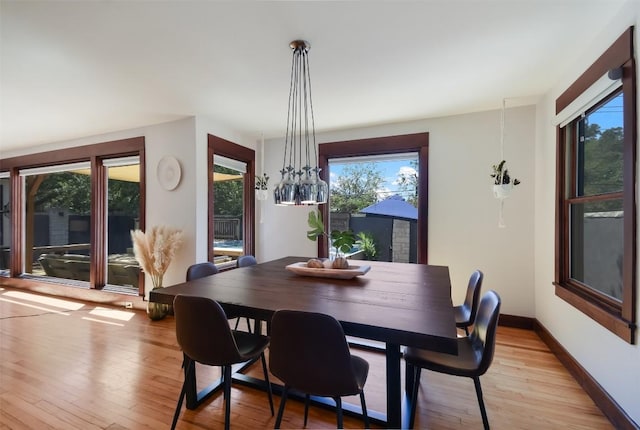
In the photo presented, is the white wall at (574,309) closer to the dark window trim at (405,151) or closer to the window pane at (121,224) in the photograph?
the dark window trim at (405,151)

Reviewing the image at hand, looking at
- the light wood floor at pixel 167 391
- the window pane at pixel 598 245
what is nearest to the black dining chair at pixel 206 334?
the light wood floor at pixel 167 391

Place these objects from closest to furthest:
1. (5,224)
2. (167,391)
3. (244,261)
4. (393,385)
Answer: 1. (393,385)
2. (167,391)
3. (244,261)
4. (5,224)

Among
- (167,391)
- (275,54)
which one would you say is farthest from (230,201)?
(167,391)

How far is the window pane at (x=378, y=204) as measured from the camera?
12.5 feet

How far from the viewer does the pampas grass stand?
135 inches

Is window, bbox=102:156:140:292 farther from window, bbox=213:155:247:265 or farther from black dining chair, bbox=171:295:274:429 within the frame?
black dining chair, bbox=171:295:274:429

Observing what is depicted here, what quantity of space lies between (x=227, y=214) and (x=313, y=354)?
325cm

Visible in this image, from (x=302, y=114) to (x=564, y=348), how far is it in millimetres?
3432

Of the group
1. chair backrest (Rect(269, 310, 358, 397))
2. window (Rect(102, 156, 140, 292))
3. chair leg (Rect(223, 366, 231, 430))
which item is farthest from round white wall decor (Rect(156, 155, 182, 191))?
chair backrest (Rect(269, 310, 358, 397))

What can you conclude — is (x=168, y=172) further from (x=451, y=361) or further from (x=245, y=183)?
(x=451, y=361)

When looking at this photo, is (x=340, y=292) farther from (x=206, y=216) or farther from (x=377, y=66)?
(x=206, y=216)

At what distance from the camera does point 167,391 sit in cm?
211

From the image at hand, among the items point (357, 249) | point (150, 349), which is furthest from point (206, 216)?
point (357, 249)

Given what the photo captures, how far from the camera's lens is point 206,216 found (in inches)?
145
